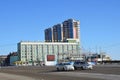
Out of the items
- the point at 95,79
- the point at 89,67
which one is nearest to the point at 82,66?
the point at 89,67

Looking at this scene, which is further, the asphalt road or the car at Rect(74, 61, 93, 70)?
the car at Rect(74, 61, 93, 70)

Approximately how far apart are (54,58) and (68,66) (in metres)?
135

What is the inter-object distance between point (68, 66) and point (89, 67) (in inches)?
141

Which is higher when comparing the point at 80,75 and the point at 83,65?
the point at 83,65

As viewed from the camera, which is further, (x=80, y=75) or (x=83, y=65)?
(x=83, y=65)

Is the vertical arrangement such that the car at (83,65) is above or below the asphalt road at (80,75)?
above

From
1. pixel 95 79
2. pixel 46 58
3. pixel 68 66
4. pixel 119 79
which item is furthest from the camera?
pixel 46 58

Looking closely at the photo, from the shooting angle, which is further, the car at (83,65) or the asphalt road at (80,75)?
the car at (83,65)

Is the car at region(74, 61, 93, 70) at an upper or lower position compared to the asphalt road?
upper

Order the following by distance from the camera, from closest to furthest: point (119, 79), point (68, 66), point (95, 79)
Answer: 1. point (119, 79)
2. point (95, 79)
3. point (68, 66)

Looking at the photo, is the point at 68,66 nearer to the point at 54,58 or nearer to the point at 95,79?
the point at 95,79

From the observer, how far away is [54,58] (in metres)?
196

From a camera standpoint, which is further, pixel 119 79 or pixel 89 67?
pixel 89 67

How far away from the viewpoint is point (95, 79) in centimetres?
3222
